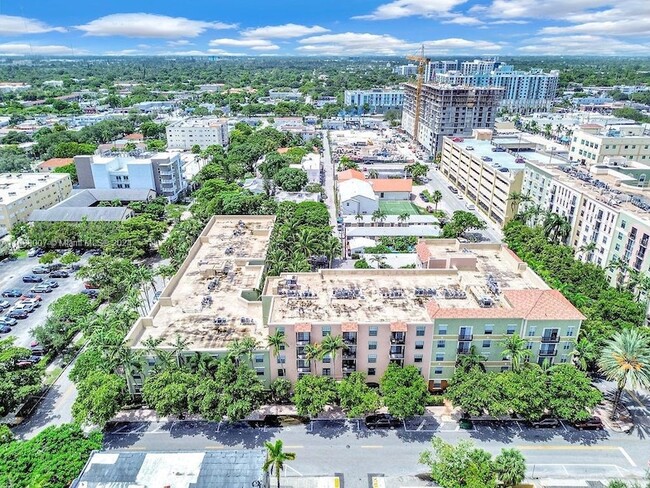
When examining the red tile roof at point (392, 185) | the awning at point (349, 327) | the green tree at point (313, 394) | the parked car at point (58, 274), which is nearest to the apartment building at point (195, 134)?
the red tile roof at point (392, 185)

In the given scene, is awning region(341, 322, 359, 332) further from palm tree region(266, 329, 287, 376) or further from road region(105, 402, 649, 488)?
road region(105, 402, 649, 488)

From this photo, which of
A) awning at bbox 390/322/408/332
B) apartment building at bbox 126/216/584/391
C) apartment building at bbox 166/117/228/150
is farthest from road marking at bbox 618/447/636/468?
apartment building at bbox 166/117/228/150

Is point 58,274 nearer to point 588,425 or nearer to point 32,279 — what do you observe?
point 32,279

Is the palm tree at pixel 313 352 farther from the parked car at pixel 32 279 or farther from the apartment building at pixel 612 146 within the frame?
the apartment building at pixel 612 146

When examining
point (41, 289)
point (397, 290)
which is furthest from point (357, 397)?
point (41, 289)

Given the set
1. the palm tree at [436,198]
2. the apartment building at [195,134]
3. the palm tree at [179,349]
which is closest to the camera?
the palm tree at [179,349]
